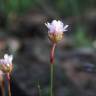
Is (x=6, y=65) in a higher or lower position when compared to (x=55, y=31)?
lower

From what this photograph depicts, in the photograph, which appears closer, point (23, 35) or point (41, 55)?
point (41, 55)

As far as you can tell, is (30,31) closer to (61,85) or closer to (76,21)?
(76,21)

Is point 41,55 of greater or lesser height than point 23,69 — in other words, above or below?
above

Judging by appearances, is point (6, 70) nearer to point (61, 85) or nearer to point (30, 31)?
point (61, 85)

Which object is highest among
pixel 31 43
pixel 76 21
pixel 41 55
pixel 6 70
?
pixel 76 21

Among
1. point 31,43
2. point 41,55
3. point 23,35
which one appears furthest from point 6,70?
point 23,35

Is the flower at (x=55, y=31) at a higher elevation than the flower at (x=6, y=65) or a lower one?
higher

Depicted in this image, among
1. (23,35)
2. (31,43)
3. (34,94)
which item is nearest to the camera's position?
(34,94)

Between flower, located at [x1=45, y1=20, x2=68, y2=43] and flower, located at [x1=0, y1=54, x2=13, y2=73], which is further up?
flower, located at [x1=45, y1=20, x2=68, y2=43]

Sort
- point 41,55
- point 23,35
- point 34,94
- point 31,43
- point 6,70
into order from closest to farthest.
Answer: point 6,70 < point 34,94 < point 41,55 < point 31,43 < point 23,35

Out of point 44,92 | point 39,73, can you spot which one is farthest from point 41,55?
point 44,92
